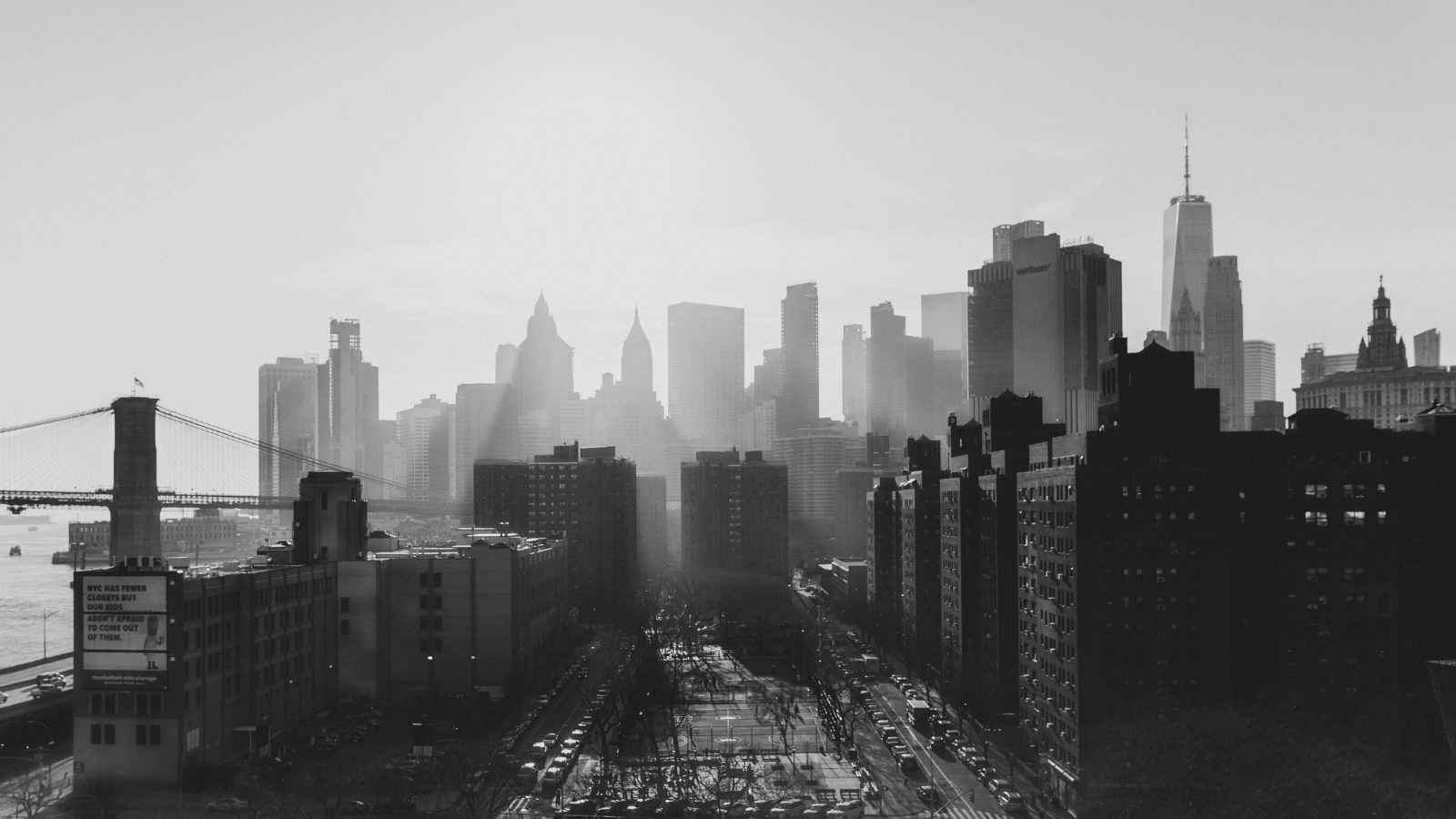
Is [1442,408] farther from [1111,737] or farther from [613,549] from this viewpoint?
[613,549]

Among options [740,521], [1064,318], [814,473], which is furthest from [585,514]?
[1064,318]

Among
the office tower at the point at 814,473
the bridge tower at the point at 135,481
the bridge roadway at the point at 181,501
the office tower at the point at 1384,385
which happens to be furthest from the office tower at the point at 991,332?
the bridge tower at the point at 135,481

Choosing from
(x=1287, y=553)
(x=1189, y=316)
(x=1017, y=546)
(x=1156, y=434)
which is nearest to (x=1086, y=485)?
(x=1156, y=434)

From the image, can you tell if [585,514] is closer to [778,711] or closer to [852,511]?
[778,711]

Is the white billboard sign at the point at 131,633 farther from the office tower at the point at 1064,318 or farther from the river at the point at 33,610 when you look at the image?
the office tower at the point at 1064,318

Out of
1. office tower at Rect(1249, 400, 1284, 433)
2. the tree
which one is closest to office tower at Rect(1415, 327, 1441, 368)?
office tower at Rect(1249, 400, 1284, 433)
